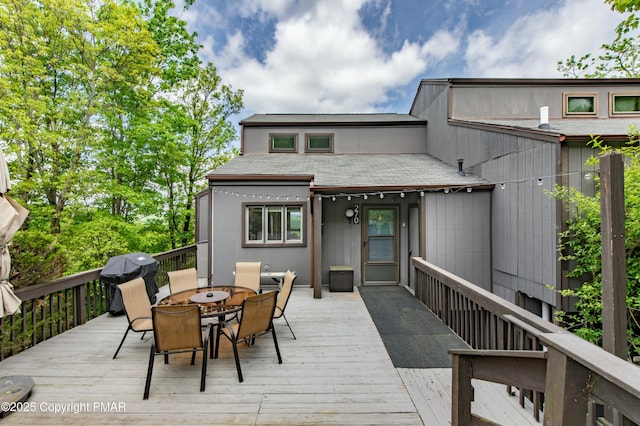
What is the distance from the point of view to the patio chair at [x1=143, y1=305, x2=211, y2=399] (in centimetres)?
275

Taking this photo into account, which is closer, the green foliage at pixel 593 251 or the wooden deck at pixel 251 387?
the wooden deck at pixel 251 387

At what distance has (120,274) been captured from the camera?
4.68 m

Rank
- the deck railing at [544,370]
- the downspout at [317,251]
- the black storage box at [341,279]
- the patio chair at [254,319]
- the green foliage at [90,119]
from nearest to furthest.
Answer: the deck railing at [544,370] < the patio chair at [254,319] < the downspout at [317,251] < the black storage box at [341,279] < the green foliage at [90,119]

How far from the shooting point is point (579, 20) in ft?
37.3

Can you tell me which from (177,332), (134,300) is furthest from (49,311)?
(177,332)

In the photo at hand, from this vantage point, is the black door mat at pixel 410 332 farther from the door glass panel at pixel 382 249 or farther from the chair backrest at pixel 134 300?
the chair backrest at pixel 134 300

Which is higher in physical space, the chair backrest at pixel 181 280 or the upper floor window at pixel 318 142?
the upper floor window at pixel 318 142

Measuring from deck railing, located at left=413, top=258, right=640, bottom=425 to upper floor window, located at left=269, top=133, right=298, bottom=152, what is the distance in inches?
307

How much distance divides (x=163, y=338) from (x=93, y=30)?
32.4ft

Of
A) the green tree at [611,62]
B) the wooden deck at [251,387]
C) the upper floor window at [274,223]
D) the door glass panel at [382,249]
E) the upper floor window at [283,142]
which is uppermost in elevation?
the green tree at [611,62]

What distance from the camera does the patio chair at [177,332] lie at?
275cm

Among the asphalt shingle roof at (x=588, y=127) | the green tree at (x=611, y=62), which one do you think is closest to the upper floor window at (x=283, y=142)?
the asphalt shingle roof at (x=588, y=127)

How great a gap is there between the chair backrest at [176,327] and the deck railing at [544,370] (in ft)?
8.04

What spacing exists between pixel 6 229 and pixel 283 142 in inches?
314
